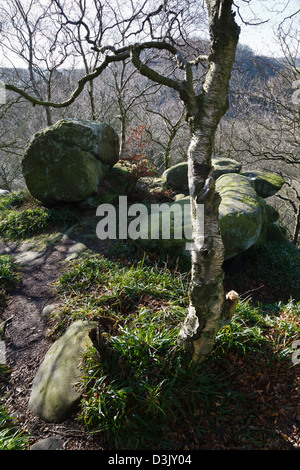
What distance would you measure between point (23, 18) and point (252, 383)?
11.6 meters

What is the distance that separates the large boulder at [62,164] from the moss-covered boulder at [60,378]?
3.71 m

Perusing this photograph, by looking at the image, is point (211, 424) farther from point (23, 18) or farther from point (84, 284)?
point (23, 18)

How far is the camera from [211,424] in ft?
8.22

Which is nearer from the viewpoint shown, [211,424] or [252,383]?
[211,424]

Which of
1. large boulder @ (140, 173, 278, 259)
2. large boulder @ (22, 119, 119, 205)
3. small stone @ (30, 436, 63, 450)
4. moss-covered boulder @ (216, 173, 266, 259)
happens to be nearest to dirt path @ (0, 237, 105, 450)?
small stone @ (30, 436, 63, 450)

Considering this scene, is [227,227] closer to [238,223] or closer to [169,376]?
[238,223]

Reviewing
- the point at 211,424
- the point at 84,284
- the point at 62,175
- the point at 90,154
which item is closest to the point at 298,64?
the point at 90,154

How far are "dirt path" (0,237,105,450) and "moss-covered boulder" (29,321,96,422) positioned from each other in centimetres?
9

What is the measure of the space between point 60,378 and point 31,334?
1030 millimetres

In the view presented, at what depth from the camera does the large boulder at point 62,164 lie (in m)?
6.12

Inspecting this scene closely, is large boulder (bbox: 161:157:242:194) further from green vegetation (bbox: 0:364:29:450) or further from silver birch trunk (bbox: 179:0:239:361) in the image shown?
green vegetation (bbox: 0:364:29:450)

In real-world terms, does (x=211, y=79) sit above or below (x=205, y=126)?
above

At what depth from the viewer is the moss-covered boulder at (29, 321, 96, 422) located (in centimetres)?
269

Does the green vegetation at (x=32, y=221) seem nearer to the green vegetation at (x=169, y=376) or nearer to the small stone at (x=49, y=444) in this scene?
the green vegetation at (x=169, y=376)
